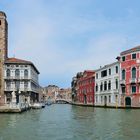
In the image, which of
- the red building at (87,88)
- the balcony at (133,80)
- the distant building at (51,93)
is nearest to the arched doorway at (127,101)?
the balcony at (133,80)

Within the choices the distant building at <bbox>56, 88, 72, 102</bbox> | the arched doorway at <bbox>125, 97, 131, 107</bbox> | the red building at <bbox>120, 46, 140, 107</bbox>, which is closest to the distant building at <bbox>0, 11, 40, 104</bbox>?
the red building at <bbox>120, 46, 140, 107</bbox>

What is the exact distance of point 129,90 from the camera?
55.0 m

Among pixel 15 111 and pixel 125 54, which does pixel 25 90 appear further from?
pixel 15 111

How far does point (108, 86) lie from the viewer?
205ft

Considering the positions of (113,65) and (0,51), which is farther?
(0,51)

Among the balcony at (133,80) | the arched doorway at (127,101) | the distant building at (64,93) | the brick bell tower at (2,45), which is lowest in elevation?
the arched doorway at (127,101)

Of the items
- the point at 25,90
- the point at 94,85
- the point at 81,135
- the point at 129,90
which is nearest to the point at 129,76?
the point at 129,90

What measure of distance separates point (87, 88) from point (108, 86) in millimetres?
16336

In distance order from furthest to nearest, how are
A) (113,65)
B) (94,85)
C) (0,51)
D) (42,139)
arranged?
(94,85) → (0,51) → (113,65) → (42,139)

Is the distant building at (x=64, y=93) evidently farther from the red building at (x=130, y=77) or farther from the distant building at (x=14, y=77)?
the red building at (x=130, y=77)

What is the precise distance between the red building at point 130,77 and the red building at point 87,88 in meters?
16.9

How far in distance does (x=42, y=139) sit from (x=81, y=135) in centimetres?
235

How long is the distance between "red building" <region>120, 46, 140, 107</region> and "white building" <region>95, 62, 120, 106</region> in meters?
1.67

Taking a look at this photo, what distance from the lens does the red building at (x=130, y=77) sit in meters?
53.5
